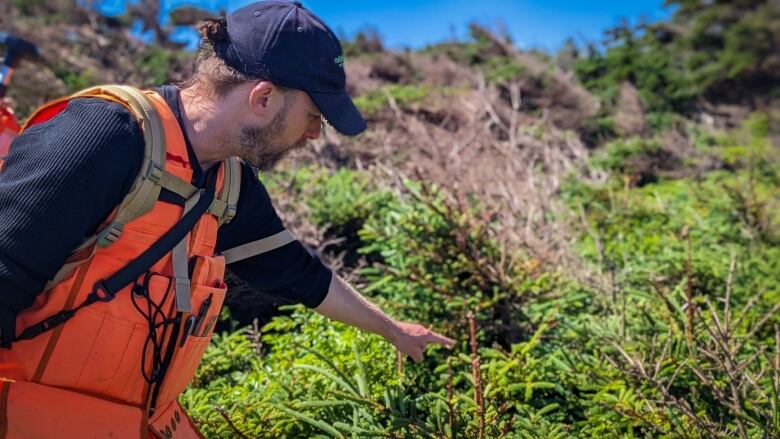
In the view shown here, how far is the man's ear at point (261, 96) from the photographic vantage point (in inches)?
66.1

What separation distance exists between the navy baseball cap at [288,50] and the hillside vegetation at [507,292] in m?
0.98

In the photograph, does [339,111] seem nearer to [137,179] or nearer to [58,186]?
[137,179]

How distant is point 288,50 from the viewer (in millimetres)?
1689

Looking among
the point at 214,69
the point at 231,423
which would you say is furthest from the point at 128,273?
the point at 231,423

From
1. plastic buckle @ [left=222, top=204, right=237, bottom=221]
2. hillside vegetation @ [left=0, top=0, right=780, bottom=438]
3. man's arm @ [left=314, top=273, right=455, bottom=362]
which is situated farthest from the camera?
hillside vegetation @ [left=0, top=0, right=780, bottom=438]

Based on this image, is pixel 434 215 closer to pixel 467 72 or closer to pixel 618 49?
pixel 467 72

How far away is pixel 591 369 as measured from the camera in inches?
108

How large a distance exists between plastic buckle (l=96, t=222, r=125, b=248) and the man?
0.07ft

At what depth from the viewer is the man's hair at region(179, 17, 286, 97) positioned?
5.60ft

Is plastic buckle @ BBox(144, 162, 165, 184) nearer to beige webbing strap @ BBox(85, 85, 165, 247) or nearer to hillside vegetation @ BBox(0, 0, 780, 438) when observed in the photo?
beige webbing strap @ BBox(85, 85, 165, 247)

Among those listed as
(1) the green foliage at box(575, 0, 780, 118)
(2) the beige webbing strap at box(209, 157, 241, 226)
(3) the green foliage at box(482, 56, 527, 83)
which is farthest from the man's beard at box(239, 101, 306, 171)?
(1) the green foliage at box(575, 0, 780, 118)

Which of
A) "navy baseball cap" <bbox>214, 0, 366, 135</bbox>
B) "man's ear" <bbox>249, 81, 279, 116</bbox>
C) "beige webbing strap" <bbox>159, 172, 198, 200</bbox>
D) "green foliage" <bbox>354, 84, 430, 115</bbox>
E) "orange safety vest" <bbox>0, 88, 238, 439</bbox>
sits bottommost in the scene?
"orange safety vest" <bbox>0, 88, 238, 439</bbox>

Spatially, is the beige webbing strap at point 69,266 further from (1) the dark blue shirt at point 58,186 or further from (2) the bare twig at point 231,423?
(2) the bare twig at point 231,423

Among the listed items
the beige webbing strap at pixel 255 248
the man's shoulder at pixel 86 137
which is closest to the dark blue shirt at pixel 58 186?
the man's shoulder at pixel 86 137
